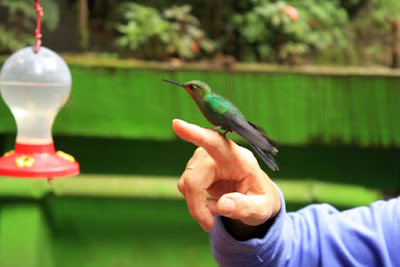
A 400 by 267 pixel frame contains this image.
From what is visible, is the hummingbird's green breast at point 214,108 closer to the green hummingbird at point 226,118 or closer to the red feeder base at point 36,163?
the green hummingbird at point 226,118

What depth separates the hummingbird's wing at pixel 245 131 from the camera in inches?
30.4

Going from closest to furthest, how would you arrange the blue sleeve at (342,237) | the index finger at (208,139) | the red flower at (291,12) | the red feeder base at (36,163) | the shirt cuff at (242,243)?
the index finger at (208,139)
the shirt cuff at (242,243)
the blue sleeve at (342,237)
the red feeder base at (36,163)
the red flower at (291,12)

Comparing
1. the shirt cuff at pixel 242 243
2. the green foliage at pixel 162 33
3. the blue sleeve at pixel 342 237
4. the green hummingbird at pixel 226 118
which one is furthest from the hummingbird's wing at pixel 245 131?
the green foliage at pixel 162 33

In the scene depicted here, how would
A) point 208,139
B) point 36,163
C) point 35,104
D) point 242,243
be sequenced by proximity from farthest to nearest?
point 35,104, point 36,163, point 242,243, point 208,139

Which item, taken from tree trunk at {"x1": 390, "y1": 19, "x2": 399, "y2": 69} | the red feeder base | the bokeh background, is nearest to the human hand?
the red feeder base

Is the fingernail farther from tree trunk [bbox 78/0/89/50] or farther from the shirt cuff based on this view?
tree trunk [bbox 78/0/89/50]

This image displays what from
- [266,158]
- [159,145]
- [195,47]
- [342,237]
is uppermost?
[266,158]

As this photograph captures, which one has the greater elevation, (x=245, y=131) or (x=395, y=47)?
(x=245, y=131)

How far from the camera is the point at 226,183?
0.85 meters

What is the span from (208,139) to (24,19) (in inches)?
86.8

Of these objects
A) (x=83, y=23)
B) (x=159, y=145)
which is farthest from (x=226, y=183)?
(x=83, y=23)

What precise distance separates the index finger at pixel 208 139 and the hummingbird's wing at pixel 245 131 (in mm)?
22

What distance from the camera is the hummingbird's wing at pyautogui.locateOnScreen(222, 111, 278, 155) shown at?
77 centimetres

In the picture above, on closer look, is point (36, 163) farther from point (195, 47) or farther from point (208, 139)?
point (195, 47)
